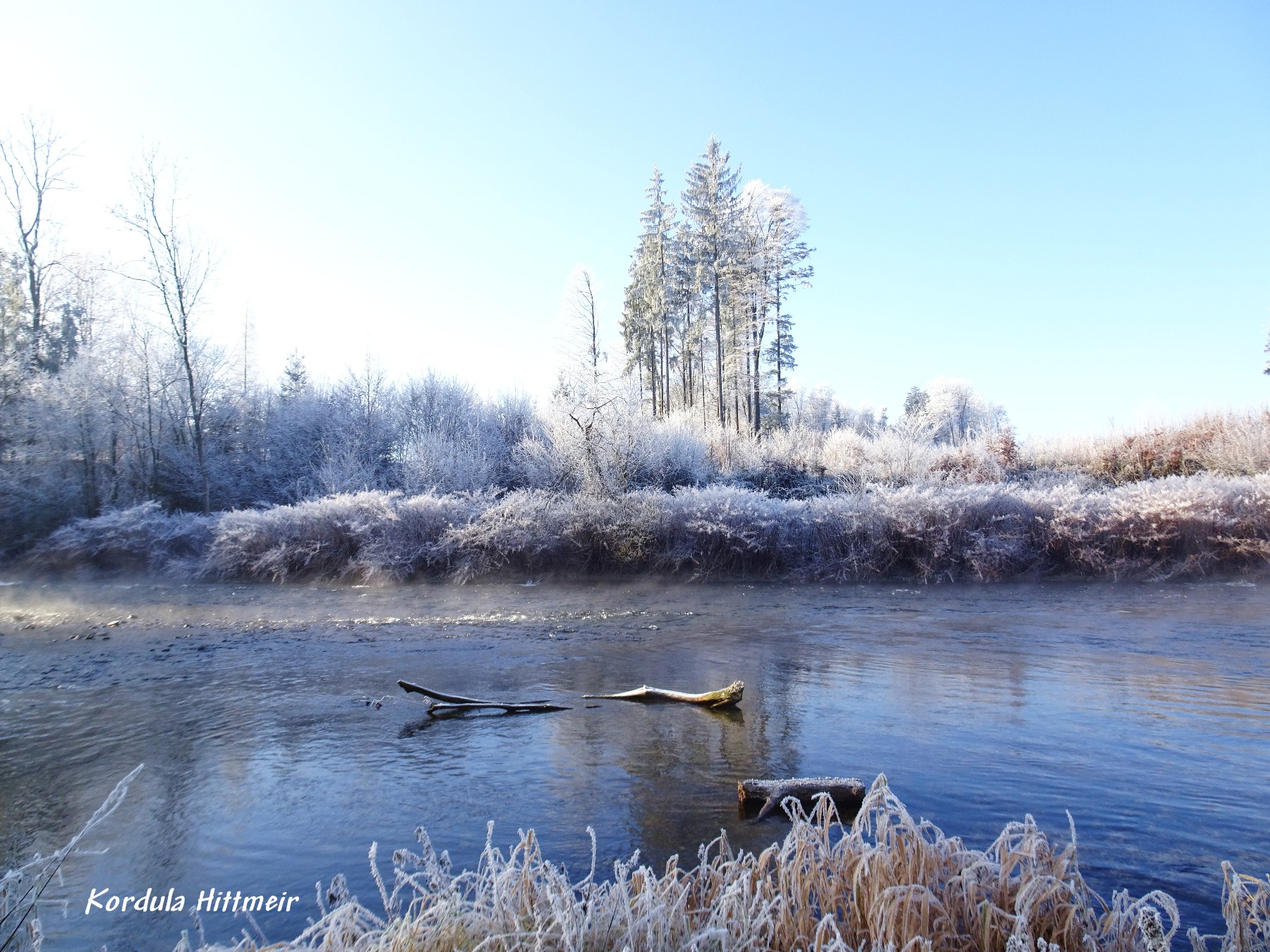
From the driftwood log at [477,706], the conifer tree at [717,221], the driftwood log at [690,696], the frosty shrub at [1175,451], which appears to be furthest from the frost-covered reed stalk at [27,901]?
the conifer tree at [717,221]

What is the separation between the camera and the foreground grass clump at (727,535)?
51.3 ft

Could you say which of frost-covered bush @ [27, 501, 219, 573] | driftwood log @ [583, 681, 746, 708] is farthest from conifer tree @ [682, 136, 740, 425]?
driftwood log @ [583, 681, 746, 708]

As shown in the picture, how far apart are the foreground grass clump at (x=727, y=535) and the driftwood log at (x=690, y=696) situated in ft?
31.7

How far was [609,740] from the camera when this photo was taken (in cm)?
676

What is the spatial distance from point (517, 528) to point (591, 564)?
6.65 feet

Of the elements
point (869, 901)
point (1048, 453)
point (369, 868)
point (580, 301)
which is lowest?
point (369, 868)

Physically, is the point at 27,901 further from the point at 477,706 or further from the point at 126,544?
the point at 126,544

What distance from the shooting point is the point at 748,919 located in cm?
294

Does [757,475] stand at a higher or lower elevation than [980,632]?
higher

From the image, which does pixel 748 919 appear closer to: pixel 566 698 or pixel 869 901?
pixel 869 901

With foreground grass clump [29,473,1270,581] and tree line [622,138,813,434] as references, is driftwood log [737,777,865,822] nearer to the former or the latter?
foreground grass clump [29,473,1270,581]

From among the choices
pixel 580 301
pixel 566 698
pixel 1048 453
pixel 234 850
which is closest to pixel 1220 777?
pixel 566 698

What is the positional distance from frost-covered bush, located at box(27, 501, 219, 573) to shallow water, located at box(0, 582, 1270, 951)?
6.94 metres

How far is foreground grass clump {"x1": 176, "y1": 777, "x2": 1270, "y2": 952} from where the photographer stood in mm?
2789
